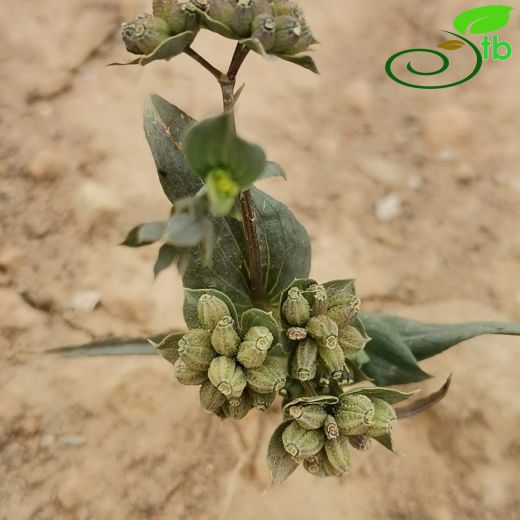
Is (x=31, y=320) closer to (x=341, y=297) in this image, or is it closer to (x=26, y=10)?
(x=341, y=297)

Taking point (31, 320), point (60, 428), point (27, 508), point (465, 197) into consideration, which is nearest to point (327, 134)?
point (465, 197)

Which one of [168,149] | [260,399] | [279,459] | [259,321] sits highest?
[168,149]

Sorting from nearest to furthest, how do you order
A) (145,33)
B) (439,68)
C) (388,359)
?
1. (145,33)
2. (388,359)
3. (439,68)

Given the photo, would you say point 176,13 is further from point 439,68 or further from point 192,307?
point 439,68

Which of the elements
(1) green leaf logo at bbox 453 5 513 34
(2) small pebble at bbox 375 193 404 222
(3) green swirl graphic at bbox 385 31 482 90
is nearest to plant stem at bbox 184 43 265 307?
(2) small pebble at bbox 375 193 404 222

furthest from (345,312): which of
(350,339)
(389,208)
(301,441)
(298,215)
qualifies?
(389,208)

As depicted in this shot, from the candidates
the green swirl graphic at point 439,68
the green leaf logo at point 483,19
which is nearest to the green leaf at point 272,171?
the green swirl graphic at point 439,68
